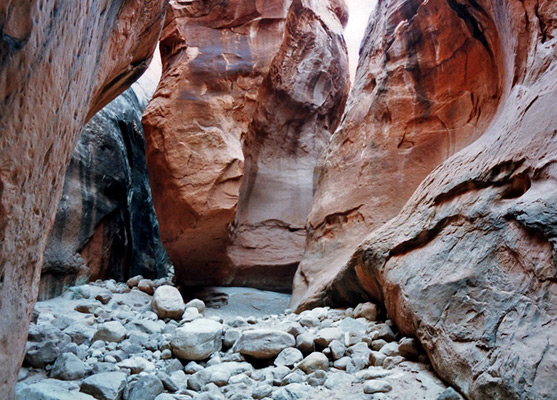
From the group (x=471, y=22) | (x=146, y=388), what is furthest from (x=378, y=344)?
(x=471, y=22)

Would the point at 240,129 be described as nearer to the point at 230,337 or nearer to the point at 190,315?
the point at 190,315

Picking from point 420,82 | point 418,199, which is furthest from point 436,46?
point 418,199

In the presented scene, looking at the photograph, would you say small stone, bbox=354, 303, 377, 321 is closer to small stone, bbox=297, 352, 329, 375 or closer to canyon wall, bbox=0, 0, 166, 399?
small stone, bbox=297, 352, 329, 375

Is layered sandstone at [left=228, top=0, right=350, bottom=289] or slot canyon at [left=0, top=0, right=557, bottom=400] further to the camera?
layered sandstone at [left=228, top=0, right=350, bottom=289]

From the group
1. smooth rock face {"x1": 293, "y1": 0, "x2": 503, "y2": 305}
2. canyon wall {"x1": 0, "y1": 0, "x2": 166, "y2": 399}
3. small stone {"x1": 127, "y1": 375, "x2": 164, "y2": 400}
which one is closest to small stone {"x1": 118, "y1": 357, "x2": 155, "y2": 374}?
small stone {"x1": 127, "y1": 375, "x2": 164, "y2": 400}

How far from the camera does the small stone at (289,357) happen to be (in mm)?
2572

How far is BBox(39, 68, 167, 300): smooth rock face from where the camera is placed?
657cm

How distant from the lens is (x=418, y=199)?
3.29 metres

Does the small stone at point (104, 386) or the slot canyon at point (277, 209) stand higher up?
the slot canyon at point (277, 209)

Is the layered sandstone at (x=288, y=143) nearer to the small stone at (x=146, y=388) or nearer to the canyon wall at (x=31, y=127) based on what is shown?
the small stone at (x=146, y=388)

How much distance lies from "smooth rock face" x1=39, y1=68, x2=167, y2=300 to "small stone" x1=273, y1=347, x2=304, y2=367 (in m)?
4.27

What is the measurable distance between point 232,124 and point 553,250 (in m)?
5.97

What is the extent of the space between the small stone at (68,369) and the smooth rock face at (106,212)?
3.61 meters

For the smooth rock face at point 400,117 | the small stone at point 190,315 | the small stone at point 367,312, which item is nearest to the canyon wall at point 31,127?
the small stone at point 190,315
